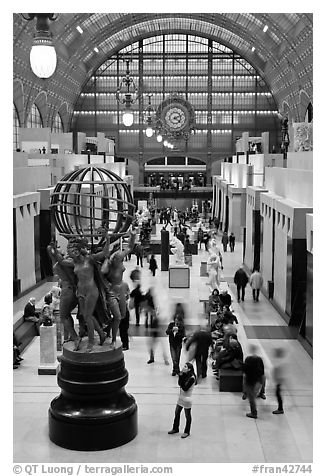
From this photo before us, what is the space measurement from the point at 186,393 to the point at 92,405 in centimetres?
129

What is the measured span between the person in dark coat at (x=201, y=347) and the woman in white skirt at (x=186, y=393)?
7.97 feet

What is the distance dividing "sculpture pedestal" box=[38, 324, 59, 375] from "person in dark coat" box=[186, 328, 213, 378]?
7.94 ft

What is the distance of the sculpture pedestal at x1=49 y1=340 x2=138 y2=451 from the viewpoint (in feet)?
31.1

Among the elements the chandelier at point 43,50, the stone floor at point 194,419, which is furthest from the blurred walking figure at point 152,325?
the chandelier at point 43,50

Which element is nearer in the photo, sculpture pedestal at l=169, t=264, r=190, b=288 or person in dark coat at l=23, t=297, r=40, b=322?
person in dark coat at l=23, t=297, r=40, b=322

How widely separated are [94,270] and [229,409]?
3255 mm

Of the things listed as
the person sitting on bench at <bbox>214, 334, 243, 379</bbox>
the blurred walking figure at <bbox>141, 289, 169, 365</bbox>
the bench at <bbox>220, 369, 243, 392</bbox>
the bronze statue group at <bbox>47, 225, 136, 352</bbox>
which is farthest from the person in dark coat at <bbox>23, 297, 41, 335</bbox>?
the bronze statue group at <bbox>47, 225, 136, 352</bbox>

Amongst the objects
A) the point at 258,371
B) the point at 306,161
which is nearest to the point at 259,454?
the point at 258,371

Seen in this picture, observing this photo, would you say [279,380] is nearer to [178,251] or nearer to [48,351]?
[48,351]

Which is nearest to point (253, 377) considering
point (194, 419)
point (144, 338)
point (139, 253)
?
point (194, 419)

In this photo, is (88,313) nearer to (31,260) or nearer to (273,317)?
(273,317)

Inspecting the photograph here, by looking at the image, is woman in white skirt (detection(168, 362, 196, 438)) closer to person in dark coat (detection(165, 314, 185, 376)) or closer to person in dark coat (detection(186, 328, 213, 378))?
person in dark coat (detection(186, 328, 213, 378))

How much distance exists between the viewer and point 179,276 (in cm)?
2195

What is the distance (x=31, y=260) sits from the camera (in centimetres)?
2230
